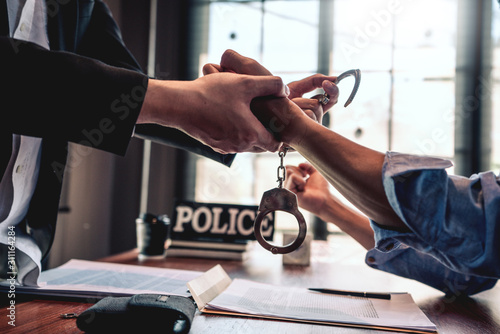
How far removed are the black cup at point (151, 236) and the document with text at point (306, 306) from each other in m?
0.53

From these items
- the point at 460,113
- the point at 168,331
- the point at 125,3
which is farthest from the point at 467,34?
the point at 168,331

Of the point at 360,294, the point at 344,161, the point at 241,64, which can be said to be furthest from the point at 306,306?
the point at 241,64

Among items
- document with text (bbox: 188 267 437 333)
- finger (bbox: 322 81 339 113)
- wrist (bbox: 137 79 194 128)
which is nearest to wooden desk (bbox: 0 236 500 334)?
document with text (bbox: 188 267 437 333)

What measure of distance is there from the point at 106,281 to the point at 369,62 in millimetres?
3220

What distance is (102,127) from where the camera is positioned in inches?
28.8

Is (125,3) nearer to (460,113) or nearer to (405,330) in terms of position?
(460,113)

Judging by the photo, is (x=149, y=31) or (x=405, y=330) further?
(x=149, y=31)

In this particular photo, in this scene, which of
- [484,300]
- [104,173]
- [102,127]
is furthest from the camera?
[104,173]

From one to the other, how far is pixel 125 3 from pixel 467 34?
113 inches

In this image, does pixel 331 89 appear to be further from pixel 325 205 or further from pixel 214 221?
pixel 214 221

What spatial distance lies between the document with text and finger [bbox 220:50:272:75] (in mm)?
483

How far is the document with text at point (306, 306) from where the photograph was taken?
711mm

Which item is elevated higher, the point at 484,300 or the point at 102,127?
the point at 102,127

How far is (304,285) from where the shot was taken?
3.43 ft
